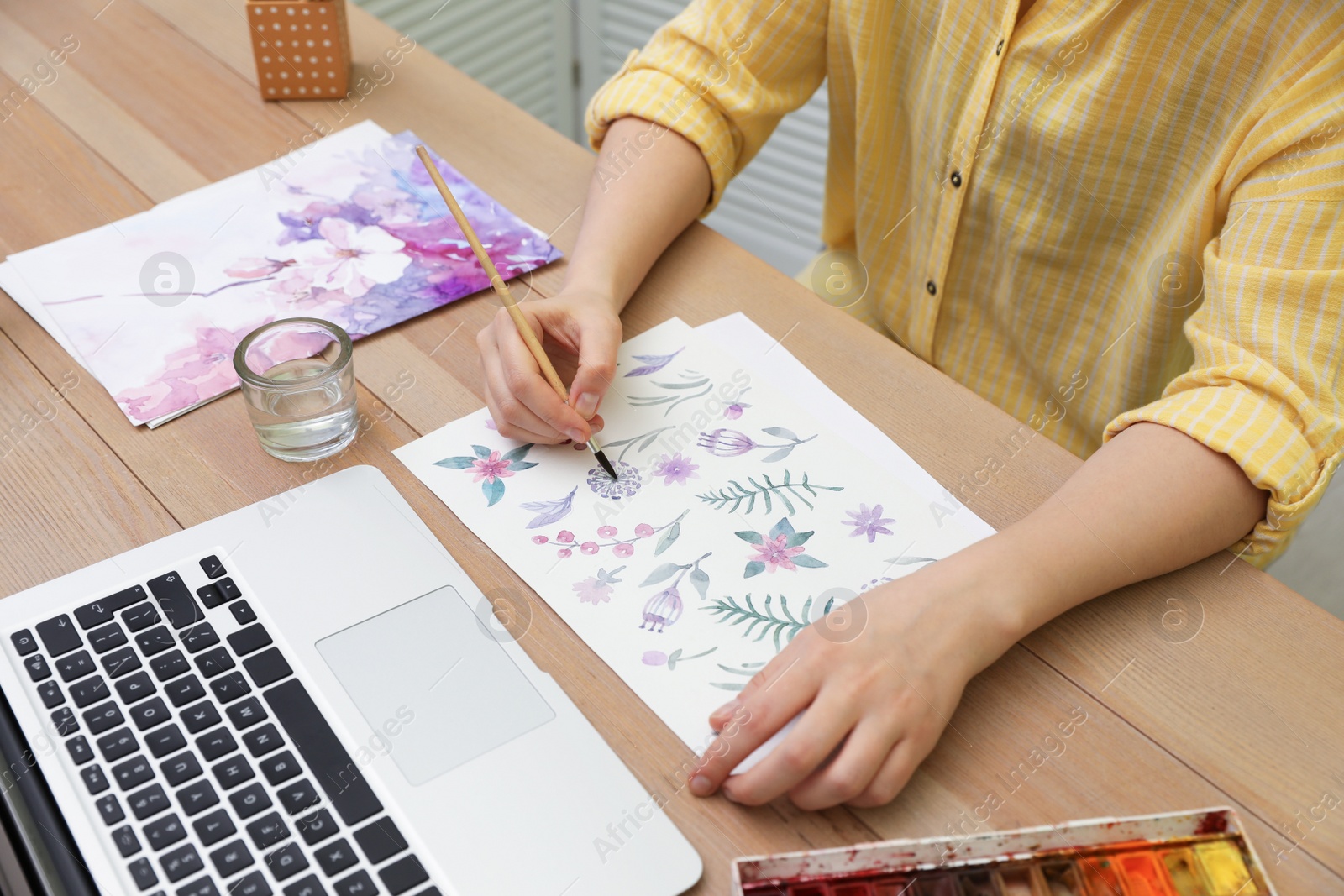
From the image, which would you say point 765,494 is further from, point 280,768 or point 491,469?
point 280,768

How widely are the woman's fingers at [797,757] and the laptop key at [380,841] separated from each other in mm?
158

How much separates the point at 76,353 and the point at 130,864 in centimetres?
40

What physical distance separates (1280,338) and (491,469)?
19.8 inches

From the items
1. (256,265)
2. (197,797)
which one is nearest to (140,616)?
(197,797)

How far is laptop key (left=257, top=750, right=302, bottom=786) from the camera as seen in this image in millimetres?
484

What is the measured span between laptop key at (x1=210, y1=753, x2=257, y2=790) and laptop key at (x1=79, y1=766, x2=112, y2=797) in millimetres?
48

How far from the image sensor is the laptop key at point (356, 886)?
0.45 m

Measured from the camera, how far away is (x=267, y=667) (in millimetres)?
533

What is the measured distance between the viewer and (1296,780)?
1.70ft

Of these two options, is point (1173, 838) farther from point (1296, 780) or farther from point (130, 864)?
point (130, 864)

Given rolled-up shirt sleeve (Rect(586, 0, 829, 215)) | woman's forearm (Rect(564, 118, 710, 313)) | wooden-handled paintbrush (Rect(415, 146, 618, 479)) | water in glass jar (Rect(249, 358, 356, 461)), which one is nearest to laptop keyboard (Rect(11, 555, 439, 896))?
water in glass jar (Rect(249, 358, 356, 461))

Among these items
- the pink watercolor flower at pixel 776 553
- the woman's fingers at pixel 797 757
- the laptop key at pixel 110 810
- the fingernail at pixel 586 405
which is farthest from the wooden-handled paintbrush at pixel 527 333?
the laptop key at pixel 110 810

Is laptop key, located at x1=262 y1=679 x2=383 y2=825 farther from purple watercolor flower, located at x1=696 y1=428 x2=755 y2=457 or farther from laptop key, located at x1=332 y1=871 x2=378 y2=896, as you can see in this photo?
purple watercolor flower, located at x1=696 y1=428 x2=755 y2=457

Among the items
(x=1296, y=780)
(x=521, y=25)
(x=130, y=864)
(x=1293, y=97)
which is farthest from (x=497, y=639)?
(x=521, y=25)
